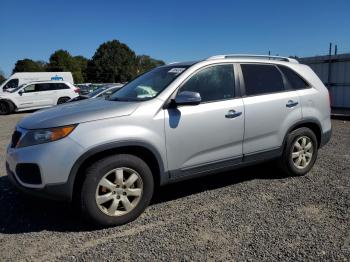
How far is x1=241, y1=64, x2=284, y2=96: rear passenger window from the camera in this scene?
4.68 m

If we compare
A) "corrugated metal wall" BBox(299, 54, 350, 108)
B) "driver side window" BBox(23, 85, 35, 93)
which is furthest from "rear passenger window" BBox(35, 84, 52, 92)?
"corrugated metal wall" BBox(299, 54, 350, 108)

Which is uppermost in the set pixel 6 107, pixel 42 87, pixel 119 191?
pixel 42 87

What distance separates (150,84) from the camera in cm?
452

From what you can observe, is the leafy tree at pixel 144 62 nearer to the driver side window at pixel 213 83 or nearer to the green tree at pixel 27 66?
the green tree at pixel 27 66

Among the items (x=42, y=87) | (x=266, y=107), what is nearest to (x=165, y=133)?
(x=266, y=107)

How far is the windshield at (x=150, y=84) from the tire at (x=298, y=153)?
1.88 metres

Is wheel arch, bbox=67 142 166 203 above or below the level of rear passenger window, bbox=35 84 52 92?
below

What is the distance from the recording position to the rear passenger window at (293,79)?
5127 millimetres

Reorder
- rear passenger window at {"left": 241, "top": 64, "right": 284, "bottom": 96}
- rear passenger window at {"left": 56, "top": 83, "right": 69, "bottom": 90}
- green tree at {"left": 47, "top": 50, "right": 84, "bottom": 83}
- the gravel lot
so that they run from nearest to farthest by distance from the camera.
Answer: the gravel lot, rear passenger window at {"left": 241, "top": 64, "right": 284, "bottom": 96}, rear passenger window at {"left": 56, "top": 83, "right": 69, "bottom": 90}, green tree at {"left": 47, "top": 50, "right": 84, "bottom": 83}

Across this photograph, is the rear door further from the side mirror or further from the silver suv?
the side mirror

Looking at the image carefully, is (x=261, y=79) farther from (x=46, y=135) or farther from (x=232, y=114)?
(x=46, y=135)

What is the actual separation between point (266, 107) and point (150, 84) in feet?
4.98

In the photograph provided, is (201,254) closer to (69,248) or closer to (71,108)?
(69,248)

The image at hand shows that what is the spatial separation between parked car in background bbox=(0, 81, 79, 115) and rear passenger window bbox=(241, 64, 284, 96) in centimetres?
1637
